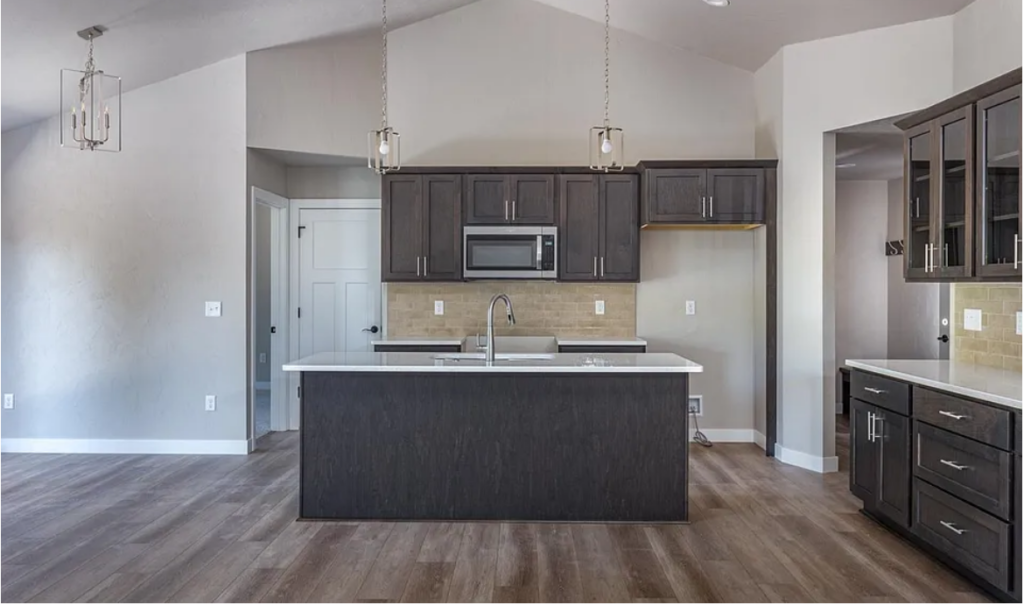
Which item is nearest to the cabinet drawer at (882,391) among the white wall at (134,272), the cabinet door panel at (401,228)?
the cabinet door panel at (401,228)

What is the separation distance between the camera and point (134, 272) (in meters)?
4.80

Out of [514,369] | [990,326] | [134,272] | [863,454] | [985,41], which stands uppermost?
[985,41]

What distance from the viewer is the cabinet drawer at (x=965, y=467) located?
7.98ft

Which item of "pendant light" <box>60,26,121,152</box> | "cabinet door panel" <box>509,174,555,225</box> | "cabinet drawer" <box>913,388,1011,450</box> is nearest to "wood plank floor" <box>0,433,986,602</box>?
"cabinet drawer" <box>913,388,1011,450</box>

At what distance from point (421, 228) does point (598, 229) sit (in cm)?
138

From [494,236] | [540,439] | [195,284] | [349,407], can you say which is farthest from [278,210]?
[540,439]

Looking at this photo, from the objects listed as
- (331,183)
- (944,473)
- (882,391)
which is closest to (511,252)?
(331,183)

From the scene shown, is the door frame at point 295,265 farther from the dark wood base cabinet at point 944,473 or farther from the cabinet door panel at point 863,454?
the dark wood base cabinet at point 944,473

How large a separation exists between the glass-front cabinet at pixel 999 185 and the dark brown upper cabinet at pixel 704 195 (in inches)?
73.9

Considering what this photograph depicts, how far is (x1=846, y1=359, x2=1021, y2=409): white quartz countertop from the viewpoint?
8.23 feet

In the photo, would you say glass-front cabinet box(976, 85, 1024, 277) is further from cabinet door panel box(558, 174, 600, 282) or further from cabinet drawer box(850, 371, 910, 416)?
cabinet door panel box(558, 174, 600, 282)

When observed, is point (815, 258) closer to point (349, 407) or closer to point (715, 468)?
point (715, 468)

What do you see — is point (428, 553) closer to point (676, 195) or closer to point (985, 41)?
point (676, 195)

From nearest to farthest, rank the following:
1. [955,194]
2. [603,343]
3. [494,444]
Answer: [955,194]
[494,444]
[603,343]
